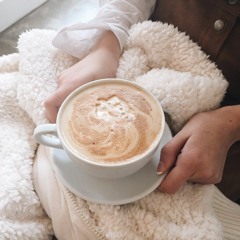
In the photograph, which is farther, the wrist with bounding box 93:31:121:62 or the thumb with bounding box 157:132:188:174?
the wrist with bounding box 93:31:121:62

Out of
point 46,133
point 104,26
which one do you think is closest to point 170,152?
point 46,133

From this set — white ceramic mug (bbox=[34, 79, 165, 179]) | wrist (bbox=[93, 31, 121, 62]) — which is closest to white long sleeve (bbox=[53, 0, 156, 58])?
wrist (bbox=[93, 31, 121, 62])

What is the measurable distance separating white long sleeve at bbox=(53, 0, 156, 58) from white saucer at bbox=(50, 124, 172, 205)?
0.80 ft

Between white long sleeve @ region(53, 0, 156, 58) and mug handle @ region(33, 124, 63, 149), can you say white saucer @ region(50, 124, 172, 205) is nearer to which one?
mug handle @ region(33, 124, 63, 149)

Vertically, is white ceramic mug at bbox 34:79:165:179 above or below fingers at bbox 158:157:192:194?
above

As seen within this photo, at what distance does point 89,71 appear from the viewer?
1.90 feet

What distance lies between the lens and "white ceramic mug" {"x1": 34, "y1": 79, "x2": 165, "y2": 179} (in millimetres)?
420

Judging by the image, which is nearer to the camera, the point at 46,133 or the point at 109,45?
the point at 46,133

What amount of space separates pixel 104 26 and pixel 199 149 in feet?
0.93

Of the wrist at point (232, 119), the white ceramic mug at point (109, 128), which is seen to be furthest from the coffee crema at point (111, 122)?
the wrist at point (232, 119)

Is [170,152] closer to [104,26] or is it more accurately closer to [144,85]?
[144,85]

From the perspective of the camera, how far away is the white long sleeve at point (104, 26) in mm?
638

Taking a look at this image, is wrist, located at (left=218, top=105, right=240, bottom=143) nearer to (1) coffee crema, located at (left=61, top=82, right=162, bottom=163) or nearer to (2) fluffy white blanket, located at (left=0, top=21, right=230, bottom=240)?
(2) fluffy white blanket, located at (left=0, top=21, right=230, bottom=240)

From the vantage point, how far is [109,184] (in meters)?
0.47
